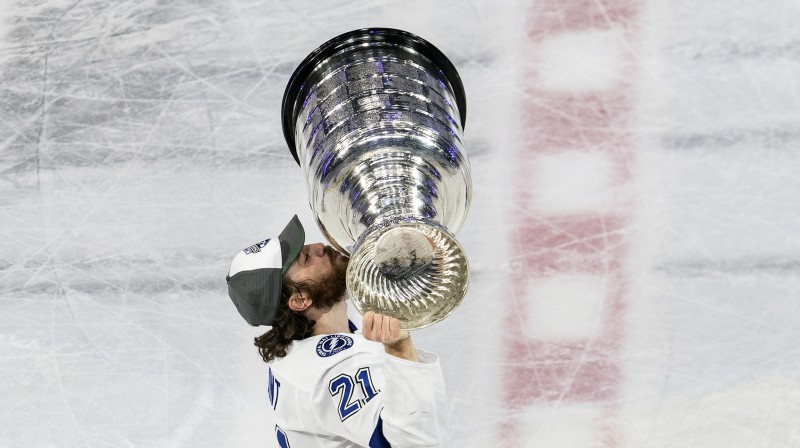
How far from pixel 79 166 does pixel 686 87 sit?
75.0 inches

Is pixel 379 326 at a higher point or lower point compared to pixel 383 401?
higher

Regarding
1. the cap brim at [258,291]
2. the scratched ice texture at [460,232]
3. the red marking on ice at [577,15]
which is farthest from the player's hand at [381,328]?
the red marking on ice at [577,15]

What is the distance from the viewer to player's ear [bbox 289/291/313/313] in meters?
2.27

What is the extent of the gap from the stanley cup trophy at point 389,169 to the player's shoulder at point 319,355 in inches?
14.2

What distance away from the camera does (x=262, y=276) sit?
2207mm

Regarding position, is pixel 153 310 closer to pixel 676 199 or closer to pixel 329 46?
pixel 329 46

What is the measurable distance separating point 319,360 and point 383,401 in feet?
0.94

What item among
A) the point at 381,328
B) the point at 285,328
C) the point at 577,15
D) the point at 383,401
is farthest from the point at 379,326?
the point at 577,15

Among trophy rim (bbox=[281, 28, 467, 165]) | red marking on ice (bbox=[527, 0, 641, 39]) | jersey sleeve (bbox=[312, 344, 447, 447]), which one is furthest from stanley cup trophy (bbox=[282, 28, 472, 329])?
red marking on ice (bbox=[527, 0, 641, 39])

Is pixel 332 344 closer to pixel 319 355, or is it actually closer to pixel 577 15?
pixel 319 355

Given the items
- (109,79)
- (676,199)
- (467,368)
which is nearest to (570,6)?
(676,199)

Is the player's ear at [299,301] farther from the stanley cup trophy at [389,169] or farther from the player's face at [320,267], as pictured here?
the stanley cup trophy at [389,169]

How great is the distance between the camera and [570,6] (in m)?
3.28

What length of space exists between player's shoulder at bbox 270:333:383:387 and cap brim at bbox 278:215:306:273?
184mm
